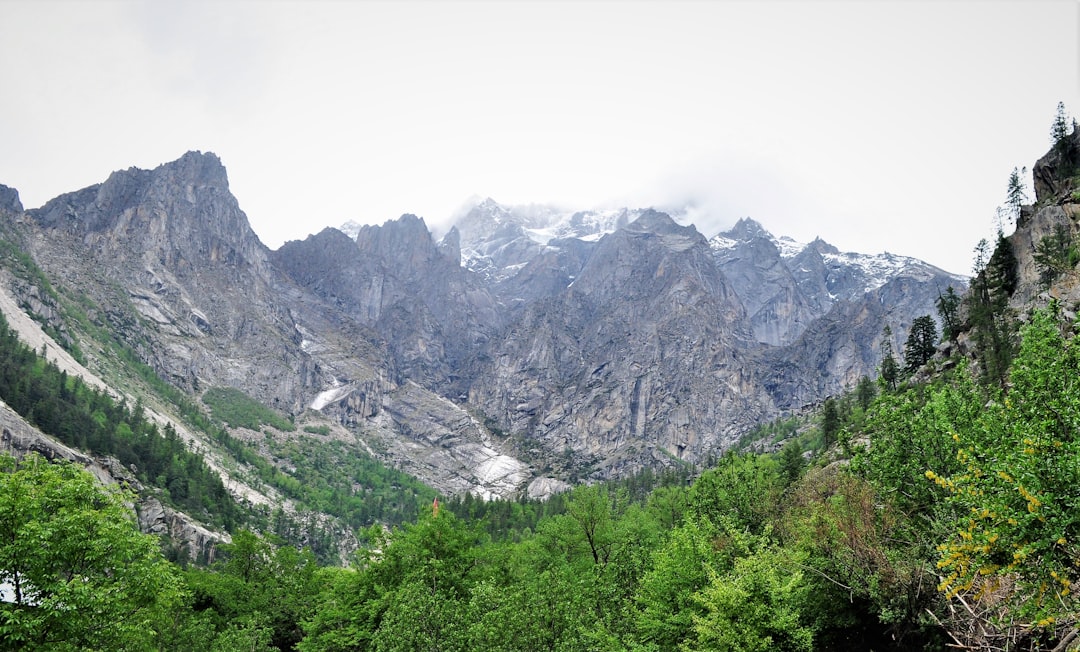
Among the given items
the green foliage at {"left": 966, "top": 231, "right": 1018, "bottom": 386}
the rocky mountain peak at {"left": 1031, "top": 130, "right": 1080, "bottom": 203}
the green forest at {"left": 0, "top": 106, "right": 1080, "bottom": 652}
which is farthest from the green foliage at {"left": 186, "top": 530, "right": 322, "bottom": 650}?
the rocky mountain peak at {"left": 1031, "top": 130, "right": 1080, "bottom": 203}

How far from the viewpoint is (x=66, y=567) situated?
22.7m

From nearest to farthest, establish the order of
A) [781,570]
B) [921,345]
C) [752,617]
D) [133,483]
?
[752,617], [781,570], [921,345], [133,483]

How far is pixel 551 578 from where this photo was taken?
88.9ft

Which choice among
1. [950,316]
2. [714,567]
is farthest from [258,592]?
[950,316]

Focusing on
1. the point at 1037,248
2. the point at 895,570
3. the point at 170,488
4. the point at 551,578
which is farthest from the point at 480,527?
the point at 170,488

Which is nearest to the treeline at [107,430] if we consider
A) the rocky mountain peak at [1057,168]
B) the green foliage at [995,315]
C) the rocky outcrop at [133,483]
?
the rocky outcrop at [133,483]

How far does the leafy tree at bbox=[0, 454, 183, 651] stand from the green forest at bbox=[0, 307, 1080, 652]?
0.07 m

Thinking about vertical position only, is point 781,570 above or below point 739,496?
below

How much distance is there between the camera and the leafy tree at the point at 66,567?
2080 cm

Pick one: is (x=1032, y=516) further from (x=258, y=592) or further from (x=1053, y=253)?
(x=1053, y=253)

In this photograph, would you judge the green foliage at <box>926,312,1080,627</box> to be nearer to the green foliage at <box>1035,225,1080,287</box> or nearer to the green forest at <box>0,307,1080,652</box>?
the green forest at <box>0,307,1080,652</box>

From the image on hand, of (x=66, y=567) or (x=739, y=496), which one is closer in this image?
(x=66, y=567)

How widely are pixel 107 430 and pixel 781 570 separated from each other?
170m

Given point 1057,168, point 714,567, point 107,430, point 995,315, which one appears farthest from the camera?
point 107,430
